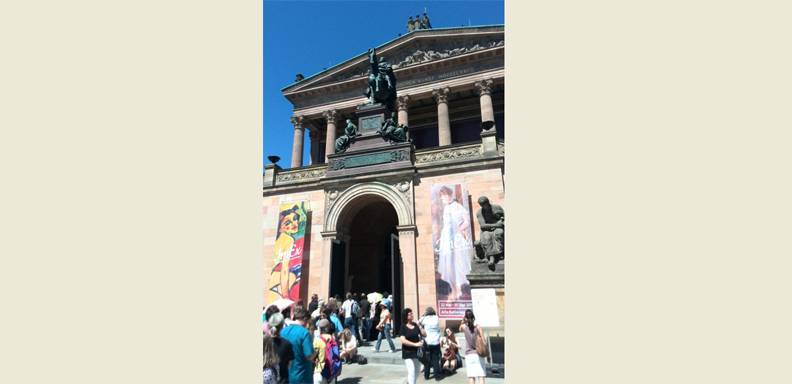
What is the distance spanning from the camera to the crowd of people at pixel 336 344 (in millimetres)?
3707

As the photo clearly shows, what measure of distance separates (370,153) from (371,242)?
4.02 metres

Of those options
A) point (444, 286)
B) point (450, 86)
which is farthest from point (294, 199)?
point (450, 86)

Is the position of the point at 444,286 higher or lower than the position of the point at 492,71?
lower

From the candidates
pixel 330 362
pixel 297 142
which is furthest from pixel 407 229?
pixel 297 142

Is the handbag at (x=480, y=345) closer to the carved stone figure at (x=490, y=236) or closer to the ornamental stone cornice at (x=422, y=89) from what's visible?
the carved stone figure at (x=490, y=236)

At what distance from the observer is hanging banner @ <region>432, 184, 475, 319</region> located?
11.5 metres

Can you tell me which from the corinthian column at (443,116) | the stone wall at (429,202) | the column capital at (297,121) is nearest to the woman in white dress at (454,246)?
the stone wall at (429,202)

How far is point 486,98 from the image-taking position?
26000mm

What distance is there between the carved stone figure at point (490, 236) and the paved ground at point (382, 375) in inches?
76.9

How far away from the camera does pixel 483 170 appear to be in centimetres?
1267

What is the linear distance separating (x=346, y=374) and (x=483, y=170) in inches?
307

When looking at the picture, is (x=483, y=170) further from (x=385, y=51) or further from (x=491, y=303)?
(x=385, y=51)

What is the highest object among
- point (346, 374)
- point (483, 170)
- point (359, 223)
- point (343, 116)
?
point (343, 116)

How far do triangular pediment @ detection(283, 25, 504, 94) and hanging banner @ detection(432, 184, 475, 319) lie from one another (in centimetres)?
1827
